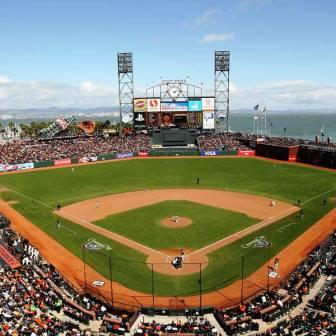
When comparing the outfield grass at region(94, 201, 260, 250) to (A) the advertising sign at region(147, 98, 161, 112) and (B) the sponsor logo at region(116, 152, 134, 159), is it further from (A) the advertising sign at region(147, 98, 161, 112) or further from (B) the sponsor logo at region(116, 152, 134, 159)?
(A) the advertising sign at region(147, 98, 161, 112)

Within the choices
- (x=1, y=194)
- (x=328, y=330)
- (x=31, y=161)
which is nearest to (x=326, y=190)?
(x=328, y=330)

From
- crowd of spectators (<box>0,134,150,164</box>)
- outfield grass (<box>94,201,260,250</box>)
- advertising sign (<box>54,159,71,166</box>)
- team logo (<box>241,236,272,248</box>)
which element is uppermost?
crowd of spectators (<box>0,134,150,164</box>)

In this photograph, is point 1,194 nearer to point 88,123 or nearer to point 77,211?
point 77,211

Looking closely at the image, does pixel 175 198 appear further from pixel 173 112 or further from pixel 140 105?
pixel 140 105

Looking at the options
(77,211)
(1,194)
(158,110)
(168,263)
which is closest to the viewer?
(168,263)

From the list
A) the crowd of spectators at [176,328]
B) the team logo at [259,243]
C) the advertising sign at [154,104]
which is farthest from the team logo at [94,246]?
the advertising sign at [154,104]

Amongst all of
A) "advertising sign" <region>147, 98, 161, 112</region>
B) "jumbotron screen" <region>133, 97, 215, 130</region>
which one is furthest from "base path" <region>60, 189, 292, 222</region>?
"jumbotron screen" <region>133, 97, 215, 130</region>
